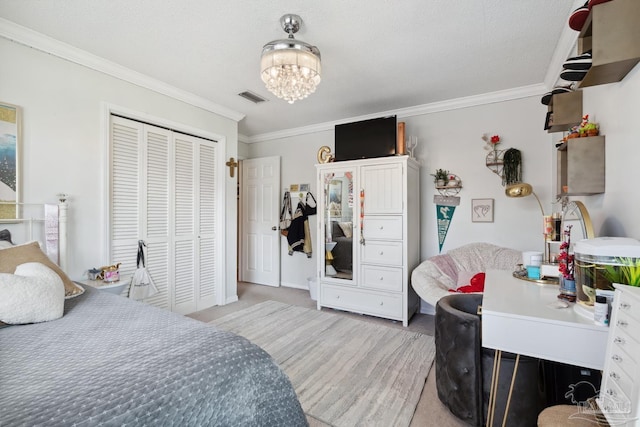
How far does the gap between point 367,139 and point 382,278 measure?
1.60 metres

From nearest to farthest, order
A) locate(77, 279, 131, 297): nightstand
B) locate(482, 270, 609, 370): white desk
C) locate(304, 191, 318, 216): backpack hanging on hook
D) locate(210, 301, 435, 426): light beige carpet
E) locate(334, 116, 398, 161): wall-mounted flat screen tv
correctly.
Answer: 1. locate(482, 270, 609, 370): white desk
2. locate(210, 301, 435, 426): light beige carpet
3. locate(77, 279, 131, 297): nightstand
4. locate(334, 116, 398, 161): wall-mounted flat screen tv
5. locate(304, 191, 318, 216): backpack hanging on hook

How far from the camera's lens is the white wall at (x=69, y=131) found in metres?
2.15

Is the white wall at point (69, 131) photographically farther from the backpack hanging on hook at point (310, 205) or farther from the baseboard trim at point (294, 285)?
the baseboard trim at point (294, 285)

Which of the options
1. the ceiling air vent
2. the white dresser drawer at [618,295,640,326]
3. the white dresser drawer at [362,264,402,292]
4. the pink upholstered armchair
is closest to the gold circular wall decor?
the ceiling air vent

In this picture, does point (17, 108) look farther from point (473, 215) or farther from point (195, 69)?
point (473, 215)

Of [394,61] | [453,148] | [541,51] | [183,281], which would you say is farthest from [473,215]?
[183,281]

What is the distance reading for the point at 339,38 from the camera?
218 centimetres

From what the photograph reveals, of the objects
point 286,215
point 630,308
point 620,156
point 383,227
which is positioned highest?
point 620,156

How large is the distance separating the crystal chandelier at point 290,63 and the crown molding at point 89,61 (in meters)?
1.61

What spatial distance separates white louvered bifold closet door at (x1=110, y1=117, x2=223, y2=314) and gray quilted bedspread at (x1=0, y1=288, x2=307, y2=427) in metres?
1.74

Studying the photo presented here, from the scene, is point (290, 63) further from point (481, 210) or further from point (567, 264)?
point (481, 210)

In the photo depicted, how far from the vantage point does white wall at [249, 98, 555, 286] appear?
10.0 ft

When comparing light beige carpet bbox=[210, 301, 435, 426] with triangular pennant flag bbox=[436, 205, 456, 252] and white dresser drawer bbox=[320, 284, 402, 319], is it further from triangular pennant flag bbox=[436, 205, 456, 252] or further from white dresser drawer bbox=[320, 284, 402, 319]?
triangular pennant flag bbox=[436, 205, 456, 252]

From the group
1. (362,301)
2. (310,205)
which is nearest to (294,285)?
(310,205)
